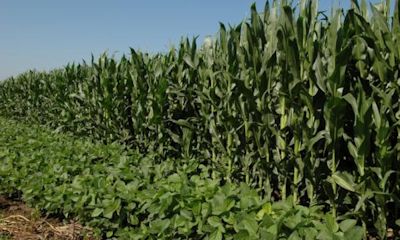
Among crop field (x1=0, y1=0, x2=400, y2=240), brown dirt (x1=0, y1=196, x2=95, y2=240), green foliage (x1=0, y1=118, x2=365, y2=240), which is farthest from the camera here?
brown dirt (x1=0, y1=196, x2=95, y2=240)

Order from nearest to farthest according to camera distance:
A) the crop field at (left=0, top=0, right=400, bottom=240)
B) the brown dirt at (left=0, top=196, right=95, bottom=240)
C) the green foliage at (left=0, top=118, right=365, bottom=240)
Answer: the green foliage at (left=0, top=118, right=365, bottom=240), the crop field at (left=0, top=0, right=400, bottom=240), the brown dirt at (left=0, top=196, right=95, bottom=240)

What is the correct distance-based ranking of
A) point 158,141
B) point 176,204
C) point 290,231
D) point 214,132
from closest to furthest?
point 290,231, point 176,204, point 214,132, point 158,141

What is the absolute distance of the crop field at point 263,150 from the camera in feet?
8.86

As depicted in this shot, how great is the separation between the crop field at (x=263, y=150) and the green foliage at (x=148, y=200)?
0.01 m

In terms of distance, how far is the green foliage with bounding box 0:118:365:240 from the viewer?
2.50m

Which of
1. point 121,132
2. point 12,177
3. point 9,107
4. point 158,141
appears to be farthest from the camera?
point 9,107

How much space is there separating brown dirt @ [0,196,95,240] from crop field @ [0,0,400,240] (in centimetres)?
11

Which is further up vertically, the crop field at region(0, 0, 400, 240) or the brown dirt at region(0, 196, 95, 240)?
the crop field at region(0, 0, 400, 240)

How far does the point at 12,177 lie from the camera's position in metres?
4.96

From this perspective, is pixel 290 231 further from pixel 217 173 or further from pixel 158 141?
pixel 158 141

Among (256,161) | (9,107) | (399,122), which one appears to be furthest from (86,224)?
(9,107)

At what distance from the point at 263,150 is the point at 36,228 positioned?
232 centimetres

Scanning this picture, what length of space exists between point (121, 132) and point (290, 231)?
4.62 metres

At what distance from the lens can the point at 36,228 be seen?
4.23 metres
